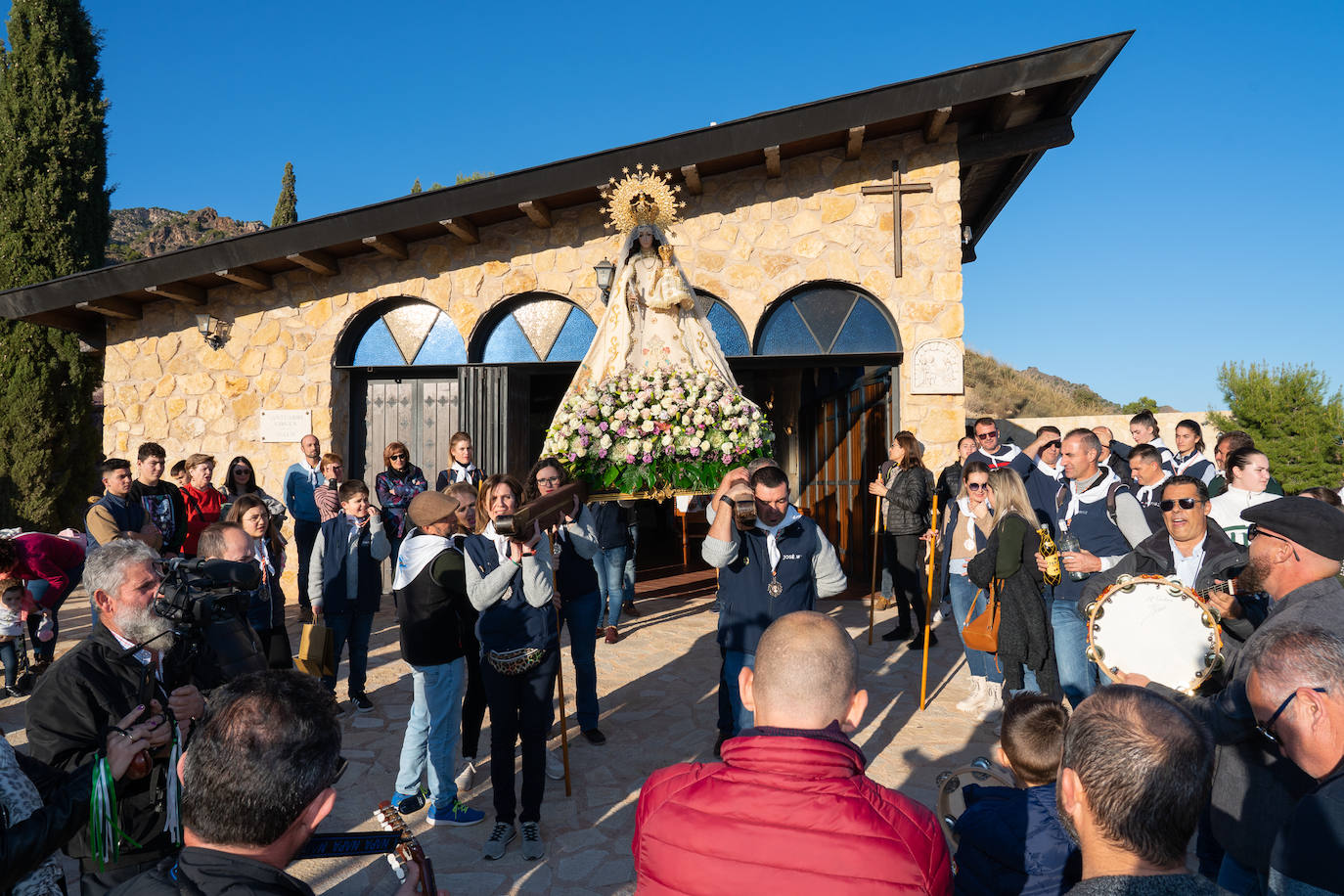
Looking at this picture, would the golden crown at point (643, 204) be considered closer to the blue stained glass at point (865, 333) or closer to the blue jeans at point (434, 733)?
the blue jeans at point (434, 733)

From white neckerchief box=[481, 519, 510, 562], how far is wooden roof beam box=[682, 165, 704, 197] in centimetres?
653

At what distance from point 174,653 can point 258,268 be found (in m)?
9.12

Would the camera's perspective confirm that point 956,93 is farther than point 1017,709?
Yes

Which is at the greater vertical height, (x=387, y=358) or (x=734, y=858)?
(x=387, y=358)

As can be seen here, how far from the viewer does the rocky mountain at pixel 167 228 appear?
4828 cm

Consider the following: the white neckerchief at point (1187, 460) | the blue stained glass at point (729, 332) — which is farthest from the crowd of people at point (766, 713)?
the blue stained glass at point (729, 332)

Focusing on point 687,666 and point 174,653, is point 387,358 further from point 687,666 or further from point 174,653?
point 174,653

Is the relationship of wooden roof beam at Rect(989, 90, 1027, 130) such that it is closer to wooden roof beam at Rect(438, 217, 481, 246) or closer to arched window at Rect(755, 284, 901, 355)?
arched window at Rect(755, 284, 901, 355)

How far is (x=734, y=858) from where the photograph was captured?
57.5 inches

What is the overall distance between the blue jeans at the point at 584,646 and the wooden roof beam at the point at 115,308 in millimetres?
9143

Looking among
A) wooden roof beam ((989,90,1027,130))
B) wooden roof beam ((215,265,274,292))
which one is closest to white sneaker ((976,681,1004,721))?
wooden roof beam ((989,90,1027,130))

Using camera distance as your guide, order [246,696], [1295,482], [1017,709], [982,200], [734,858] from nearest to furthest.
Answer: [734,858], [246,696], [1017,709], [982,200], [1295,482]

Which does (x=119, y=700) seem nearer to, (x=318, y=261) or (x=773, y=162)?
(x=773, y=162)

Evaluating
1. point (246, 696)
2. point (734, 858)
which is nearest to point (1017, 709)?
point (734, 858)
